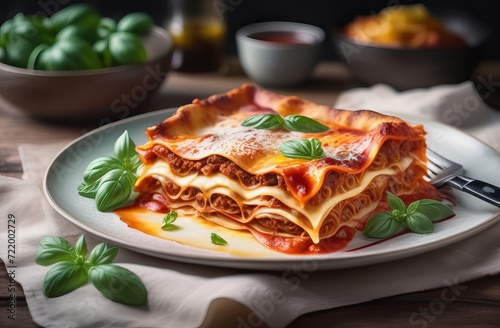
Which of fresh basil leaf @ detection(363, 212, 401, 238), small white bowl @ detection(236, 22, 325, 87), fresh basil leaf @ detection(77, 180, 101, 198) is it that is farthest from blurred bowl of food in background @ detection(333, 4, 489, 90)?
fresh basil leaf @ detection(77, 180, 101, 198)

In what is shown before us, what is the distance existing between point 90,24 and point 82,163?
39.8 inches

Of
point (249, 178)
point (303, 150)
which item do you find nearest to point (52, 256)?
point (249, 178)

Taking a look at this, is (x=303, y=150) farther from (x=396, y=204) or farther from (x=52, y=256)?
(x=52, y=256)

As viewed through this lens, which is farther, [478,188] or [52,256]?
[478,188]

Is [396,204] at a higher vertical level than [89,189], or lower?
higher

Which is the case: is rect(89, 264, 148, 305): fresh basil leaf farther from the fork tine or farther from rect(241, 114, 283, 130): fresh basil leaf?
the fork tine

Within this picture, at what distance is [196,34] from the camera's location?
150 inches

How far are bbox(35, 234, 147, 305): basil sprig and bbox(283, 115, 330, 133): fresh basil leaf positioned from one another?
685 millimetres

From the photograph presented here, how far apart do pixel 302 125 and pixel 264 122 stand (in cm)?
12

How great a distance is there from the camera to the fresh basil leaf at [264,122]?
231cm

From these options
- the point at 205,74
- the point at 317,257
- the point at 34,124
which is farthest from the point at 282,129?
the point at 205,74

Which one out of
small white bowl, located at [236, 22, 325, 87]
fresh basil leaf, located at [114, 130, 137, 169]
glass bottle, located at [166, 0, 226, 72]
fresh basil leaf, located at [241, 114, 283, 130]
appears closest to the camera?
fresh basil leaf, located at [241, 114, 283, 130]

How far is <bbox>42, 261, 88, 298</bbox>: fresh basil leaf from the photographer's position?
1831mm

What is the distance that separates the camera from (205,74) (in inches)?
→ 155
